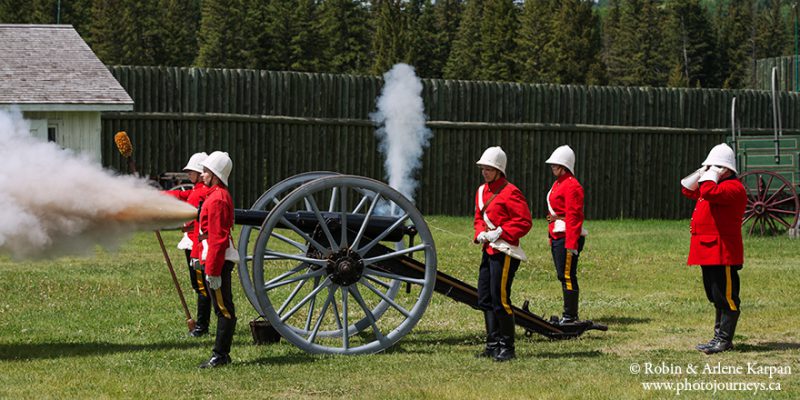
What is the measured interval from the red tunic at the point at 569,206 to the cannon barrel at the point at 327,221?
6.17 feet

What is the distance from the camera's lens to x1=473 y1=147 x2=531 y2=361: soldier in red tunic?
407 inches

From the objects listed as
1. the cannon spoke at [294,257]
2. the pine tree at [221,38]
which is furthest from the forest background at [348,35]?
the cannon spoke at [294,257]

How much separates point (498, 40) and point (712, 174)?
47805 millimetres

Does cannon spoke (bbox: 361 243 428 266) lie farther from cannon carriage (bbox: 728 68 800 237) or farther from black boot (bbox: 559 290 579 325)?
cannon carriage (bbox: 728 68 800 237)

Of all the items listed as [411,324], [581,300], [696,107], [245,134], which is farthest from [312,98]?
[411,324]

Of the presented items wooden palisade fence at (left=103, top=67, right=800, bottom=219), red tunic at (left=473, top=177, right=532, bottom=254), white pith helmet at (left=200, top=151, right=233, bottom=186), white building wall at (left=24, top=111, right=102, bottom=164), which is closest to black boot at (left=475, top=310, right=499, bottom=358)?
red tunic at (left=473, top=177, right=532, bottom=254)

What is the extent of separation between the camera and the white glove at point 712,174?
10.5m

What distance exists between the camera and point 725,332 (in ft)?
35.2

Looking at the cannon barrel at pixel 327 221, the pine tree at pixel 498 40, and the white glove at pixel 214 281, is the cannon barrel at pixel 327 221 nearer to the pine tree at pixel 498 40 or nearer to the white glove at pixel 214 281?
Answer: the white glove at pixel 214 281

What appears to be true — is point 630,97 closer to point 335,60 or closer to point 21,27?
point 21,27

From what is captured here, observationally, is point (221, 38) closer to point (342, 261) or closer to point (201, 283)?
point (201, 283)

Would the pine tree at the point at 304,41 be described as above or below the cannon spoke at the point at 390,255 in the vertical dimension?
above

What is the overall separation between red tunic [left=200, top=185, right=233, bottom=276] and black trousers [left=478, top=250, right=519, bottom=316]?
232cm

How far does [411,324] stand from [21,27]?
1807cm
